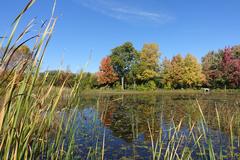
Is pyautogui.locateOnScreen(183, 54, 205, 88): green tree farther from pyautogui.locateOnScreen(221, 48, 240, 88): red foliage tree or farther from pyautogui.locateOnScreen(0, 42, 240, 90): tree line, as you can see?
pyautogui.locateOnScreen(221, 48, 240, 88): red foliage tree

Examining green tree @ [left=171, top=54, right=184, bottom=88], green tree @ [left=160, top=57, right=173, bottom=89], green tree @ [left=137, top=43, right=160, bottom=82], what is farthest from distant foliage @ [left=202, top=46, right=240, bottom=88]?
green tree @ [left=137, top=43, right=160, bottom=82]

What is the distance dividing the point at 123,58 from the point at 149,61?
4785mm

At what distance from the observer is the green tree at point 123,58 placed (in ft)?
146

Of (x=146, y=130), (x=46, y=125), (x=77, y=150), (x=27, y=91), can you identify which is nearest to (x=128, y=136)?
(x=146, y=130)

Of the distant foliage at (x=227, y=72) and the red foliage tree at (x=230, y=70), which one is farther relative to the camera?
the red foliage tree at (x=230, y=70)

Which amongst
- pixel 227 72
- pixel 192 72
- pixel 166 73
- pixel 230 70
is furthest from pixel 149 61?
pixel 230 70

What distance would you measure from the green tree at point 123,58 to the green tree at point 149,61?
2.52 meters

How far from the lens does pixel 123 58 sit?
4509 centimetres

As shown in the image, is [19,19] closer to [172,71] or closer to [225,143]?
[225,143]

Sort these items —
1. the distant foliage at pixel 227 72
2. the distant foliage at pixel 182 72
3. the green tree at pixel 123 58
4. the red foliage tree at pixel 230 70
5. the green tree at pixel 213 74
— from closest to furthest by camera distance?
the green tree at pixel 213 74 → the distant foliage at pixel 227 72 → the red foliage tree at pixel 230 70 → the distant foliage at pixel 182 72 → the green tree at pixel 123 58

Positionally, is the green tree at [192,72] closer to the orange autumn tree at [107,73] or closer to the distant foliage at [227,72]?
the distant foliage at [227,72]

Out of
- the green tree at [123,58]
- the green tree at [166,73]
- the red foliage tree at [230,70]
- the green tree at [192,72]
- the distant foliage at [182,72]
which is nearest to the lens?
the red foliage tree at [230,70]

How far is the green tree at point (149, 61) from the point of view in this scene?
42469mm

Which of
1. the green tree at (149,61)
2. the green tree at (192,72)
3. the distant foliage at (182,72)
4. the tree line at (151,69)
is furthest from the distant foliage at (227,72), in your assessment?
the green tree at (149,61)
